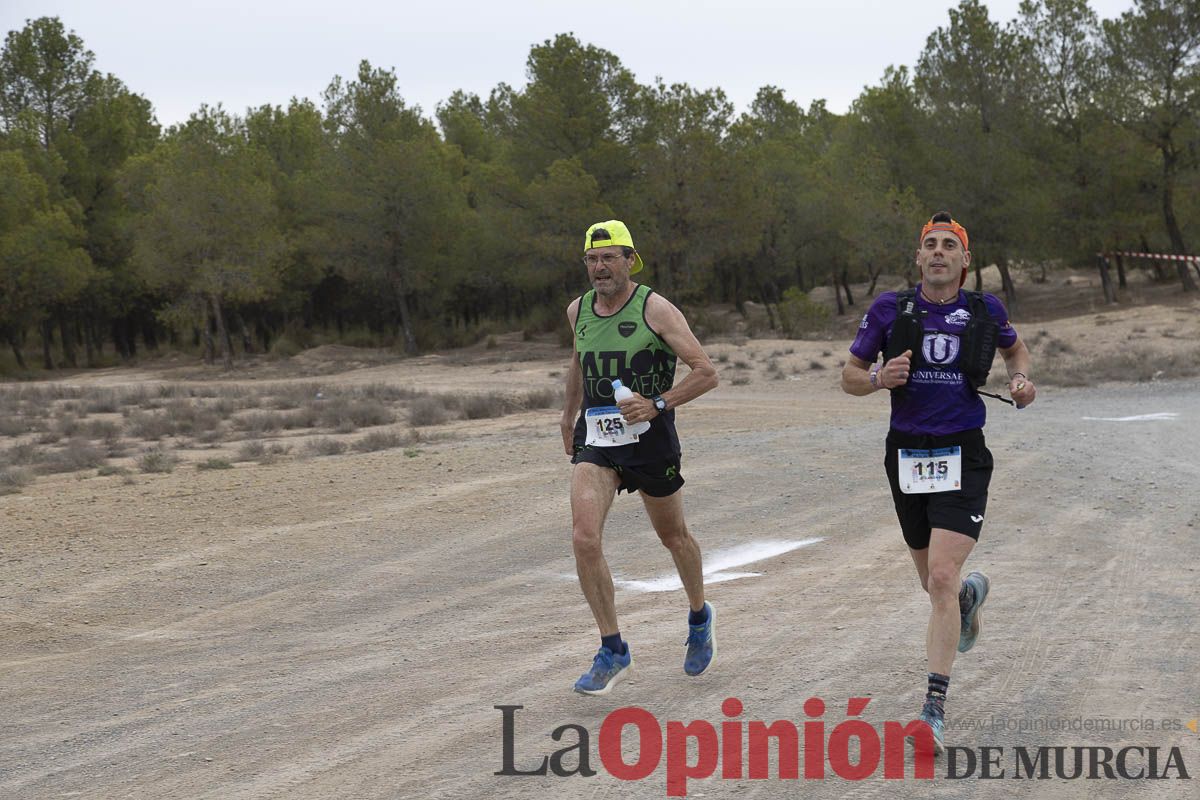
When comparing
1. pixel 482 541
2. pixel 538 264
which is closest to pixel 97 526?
pixel 482 541

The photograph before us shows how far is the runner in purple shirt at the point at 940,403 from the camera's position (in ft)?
17.0

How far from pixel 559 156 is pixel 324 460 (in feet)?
116

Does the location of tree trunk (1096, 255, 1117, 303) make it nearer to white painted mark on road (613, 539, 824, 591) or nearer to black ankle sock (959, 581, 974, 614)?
white painted mark on road (613, 539, 824, 591)

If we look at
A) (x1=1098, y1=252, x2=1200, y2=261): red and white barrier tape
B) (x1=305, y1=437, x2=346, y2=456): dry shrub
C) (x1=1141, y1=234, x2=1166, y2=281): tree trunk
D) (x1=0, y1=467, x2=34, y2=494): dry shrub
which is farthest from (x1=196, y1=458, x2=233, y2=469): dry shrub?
(x1=1141, y1=234, x2=1166, y2=281): tree trunk

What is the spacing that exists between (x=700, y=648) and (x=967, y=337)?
205cm

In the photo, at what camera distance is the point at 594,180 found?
1871 inches

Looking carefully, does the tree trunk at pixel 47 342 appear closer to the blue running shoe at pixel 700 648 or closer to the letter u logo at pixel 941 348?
the blue running shoe at pixel 700 648

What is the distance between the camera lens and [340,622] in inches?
322

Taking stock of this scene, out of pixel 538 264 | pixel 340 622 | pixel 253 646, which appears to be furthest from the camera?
pixel 538 264

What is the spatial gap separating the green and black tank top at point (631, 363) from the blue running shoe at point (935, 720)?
5.46 feet

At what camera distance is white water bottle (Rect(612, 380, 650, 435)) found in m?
A: 5.74

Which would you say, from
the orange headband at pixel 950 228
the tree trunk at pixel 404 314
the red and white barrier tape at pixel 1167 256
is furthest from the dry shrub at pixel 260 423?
the red and white barrier tape at pixel 1167 256

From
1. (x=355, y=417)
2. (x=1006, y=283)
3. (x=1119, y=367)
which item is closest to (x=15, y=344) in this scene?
(x=355, y=417)

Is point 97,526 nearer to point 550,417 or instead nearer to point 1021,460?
point 1021,460
